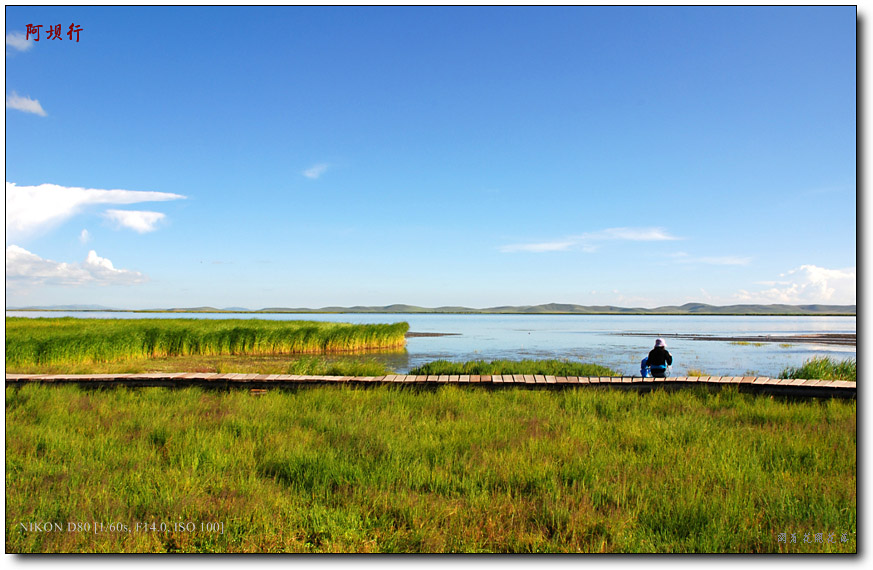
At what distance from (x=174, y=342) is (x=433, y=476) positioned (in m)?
23.9

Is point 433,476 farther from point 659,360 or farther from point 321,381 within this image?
point 659,360

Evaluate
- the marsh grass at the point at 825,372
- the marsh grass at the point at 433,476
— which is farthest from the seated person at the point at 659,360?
the marsh grass at the point at 433,476

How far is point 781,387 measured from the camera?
790cm

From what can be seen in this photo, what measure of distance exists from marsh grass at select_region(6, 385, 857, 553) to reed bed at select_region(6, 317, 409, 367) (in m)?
14.1

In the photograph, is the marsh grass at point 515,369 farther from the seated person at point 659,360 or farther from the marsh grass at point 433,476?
the marsh grass at point 433,476

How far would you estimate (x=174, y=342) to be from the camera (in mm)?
24531

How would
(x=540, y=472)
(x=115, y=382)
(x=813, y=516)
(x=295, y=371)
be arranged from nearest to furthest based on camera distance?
1. (x=813, y=516)
2. (x=540, y=472)
3. (x=115, y=382)
4. (x=295, y=371)

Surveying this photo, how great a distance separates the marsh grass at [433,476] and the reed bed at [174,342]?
1407 centimetres

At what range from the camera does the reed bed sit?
18469 millimetres

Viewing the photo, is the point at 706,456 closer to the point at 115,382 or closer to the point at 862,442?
the point at 862,442

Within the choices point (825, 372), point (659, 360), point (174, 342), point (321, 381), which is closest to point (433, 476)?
point (321, 381)

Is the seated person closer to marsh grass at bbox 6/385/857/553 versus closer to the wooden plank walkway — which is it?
the wooden plank walkway

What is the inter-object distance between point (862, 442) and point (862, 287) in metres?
1.27

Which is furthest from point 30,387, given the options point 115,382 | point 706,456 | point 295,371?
point 706,456
